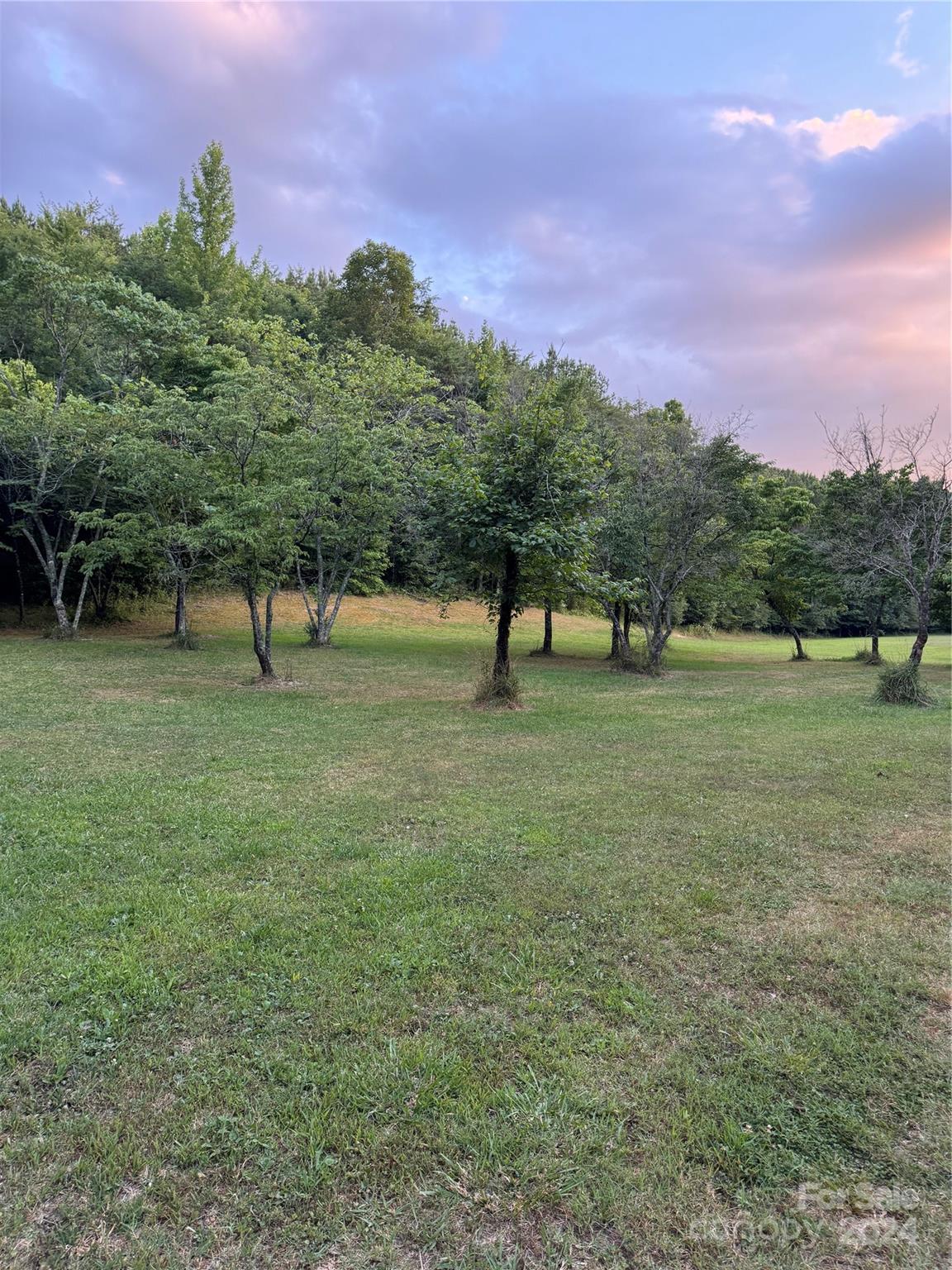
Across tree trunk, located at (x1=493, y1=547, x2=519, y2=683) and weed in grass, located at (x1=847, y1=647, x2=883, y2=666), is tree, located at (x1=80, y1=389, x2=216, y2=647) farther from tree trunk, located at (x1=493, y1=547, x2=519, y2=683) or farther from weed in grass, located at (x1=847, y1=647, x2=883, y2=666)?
weed in grass, located at (x1=847, y1=647, x2=883, y2=666)

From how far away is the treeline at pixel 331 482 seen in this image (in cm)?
1094

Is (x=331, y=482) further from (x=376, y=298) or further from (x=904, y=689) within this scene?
(x=376, y=298)

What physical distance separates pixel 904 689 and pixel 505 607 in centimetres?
846

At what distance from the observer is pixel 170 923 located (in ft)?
10.9

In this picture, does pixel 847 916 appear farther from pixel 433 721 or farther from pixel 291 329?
pixel 291 329

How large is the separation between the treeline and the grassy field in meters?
5.87

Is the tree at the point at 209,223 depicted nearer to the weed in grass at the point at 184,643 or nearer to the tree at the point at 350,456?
the tree at the point at 350,456

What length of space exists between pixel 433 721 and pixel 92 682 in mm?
7153

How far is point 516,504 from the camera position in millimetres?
10055

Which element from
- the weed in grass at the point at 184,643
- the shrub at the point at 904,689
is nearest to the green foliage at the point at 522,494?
the shrub at the point at 904,689

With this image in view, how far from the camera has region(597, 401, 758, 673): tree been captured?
639 inches

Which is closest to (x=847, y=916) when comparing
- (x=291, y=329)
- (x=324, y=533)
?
(x=324, y=533)

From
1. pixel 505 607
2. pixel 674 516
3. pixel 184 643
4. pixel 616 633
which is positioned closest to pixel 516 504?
pixel 505 607

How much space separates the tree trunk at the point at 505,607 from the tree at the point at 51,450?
12512mm
